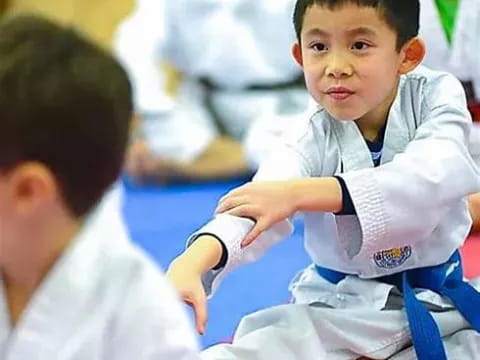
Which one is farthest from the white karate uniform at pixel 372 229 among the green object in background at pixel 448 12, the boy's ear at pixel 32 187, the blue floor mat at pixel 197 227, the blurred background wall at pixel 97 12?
the blurred background wall at pixel 97 12

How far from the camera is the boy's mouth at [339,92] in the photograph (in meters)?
1.62

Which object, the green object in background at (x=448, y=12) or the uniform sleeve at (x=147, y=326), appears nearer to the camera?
the uniform sleeve at (x=147, y=326)

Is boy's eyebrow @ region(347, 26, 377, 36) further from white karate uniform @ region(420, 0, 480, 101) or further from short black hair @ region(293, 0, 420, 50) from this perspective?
white karate uniform @ region(420, 0, 480, 101)

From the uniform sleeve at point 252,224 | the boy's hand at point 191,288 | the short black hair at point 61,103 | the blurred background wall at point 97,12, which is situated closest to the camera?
the short black hair at point 61,103

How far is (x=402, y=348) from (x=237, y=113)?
278cm

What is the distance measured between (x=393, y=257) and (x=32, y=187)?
656 mm

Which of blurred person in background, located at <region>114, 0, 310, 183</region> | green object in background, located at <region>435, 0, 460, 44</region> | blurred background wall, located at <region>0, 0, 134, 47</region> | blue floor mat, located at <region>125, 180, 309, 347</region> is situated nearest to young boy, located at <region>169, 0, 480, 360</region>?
green object in background, located at <region>435, 0, 460, 44</region>

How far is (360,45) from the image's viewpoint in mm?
1629

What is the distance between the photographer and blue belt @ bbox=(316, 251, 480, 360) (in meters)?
1.65

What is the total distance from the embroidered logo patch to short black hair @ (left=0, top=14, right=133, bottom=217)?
1.88 feet

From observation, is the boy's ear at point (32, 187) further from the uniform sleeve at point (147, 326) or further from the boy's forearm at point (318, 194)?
the boy's forearm at point (318, 194)

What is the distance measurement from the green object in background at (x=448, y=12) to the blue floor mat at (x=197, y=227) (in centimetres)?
76

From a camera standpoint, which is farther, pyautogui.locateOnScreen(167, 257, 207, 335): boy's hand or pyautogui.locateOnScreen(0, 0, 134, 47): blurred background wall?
pyautogui.locateOnScreen(0, 0, 134, 47): blurred background wall

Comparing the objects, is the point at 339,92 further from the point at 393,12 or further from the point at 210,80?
the point at 210,80
